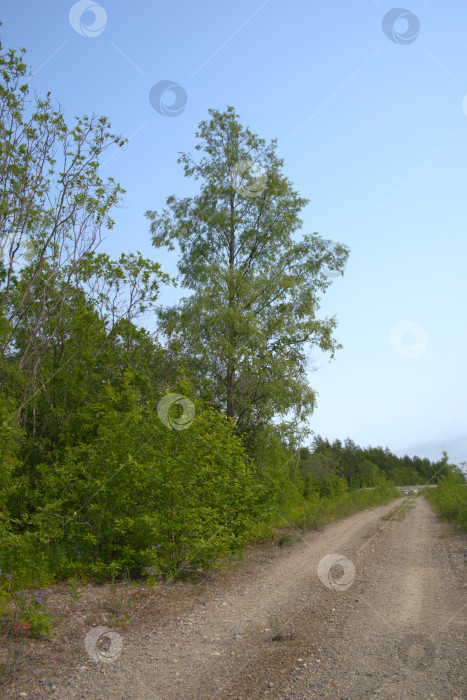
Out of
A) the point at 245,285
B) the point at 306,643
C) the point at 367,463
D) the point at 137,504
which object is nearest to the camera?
the point at 306,643

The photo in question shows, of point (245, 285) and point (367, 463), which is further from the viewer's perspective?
point (367, 463)

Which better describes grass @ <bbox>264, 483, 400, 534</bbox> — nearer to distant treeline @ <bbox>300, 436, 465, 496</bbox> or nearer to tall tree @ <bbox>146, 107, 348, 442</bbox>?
tall tree @ <bbox>146, 107, 348, 442</bbox>

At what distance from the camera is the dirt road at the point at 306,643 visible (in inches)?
143

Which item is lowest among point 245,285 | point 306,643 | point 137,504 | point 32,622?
point 306,643

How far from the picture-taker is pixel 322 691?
3516 millimetres

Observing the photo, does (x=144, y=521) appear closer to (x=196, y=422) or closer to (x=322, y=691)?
(x=196, y=422)

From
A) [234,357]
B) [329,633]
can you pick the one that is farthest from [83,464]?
[234,357]

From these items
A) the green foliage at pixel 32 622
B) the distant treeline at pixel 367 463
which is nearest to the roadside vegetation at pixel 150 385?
the green foliage at pixel 32 622

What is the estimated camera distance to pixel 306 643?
4.53 metres

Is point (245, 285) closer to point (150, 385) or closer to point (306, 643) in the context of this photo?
point (150, 385)

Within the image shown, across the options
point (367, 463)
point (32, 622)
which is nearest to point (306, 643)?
point (32, 622)

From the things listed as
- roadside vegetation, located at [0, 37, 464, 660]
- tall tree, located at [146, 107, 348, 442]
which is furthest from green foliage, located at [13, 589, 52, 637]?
tall tree, located at [146, 107, 348, 442]

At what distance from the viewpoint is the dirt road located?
363 centimetres

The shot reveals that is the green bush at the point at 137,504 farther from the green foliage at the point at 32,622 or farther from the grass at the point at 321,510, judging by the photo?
the grass at the point at 321,510
